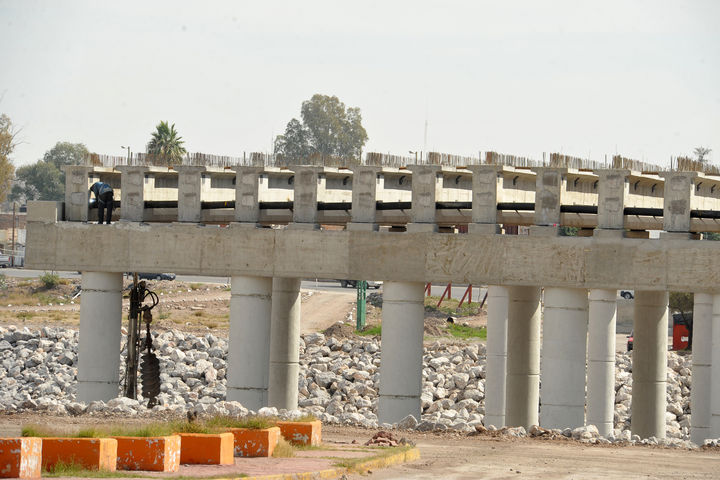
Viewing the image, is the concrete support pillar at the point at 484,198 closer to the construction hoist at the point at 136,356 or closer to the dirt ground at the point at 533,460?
the dirt ground at the point at 533,460

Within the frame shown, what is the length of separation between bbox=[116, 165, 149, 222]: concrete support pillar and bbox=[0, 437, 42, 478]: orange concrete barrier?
14.8 m

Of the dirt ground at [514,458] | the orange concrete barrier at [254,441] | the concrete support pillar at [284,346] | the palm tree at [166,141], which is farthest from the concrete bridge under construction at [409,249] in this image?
the palm tree at [166,141]

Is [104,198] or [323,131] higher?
[323,131]

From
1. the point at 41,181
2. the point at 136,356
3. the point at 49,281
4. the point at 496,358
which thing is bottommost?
the point at 136,356

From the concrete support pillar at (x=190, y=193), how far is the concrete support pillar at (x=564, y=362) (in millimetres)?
8645

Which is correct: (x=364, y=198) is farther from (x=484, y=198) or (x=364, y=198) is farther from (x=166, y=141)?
(x=166, y=141)

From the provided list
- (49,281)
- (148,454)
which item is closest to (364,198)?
(148,454)

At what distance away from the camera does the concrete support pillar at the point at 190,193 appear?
101ft

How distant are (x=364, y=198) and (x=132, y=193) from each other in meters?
5.92

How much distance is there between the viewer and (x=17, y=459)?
1659 cm

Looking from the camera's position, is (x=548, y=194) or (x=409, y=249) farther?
(x=409, y=249)

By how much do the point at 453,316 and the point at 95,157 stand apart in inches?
1776

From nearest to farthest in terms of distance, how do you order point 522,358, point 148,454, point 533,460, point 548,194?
point 148,454, point 533,460, point 548,194, point 522,358

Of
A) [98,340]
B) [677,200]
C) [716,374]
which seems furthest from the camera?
[98,340]
